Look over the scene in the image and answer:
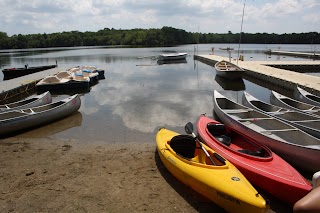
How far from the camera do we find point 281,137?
28.7ft

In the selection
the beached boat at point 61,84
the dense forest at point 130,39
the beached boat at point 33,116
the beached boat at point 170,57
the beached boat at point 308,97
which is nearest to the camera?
the beached boat at point 33,116

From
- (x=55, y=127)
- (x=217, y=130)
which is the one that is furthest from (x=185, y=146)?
(x=55, y=127)

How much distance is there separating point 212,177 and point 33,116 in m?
9.31

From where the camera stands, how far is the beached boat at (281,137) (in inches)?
279

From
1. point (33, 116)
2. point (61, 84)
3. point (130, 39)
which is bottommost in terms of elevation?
point (33, 116)

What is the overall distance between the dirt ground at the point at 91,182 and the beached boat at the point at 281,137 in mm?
1878

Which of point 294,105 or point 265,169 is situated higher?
point 294,105

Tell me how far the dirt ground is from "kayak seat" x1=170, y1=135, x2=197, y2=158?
2.51 ft

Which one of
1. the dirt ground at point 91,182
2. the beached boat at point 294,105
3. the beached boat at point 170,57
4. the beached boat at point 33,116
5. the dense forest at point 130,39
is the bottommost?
the dirt ground at point 91,182

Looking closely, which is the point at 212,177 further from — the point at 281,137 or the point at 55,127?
the point at 55,127

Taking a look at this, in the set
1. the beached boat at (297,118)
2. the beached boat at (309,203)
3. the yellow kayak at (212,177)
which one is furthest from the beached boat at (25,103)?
the beached boat at (309,203)

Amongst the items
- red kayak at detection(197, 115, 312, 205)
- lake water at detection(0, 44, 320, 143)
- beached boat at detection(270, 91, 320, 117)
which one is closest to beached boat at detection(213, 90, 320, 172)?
red kayak at detection(197, 115, 312, 205)

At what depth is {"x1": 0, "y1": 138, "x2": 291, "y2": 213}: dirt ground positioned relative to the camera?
5992 mm

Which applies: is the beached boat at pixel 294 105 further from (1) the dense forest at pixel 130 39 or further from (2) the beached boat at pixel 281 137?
(1) the dense forest at pixel 130 39
